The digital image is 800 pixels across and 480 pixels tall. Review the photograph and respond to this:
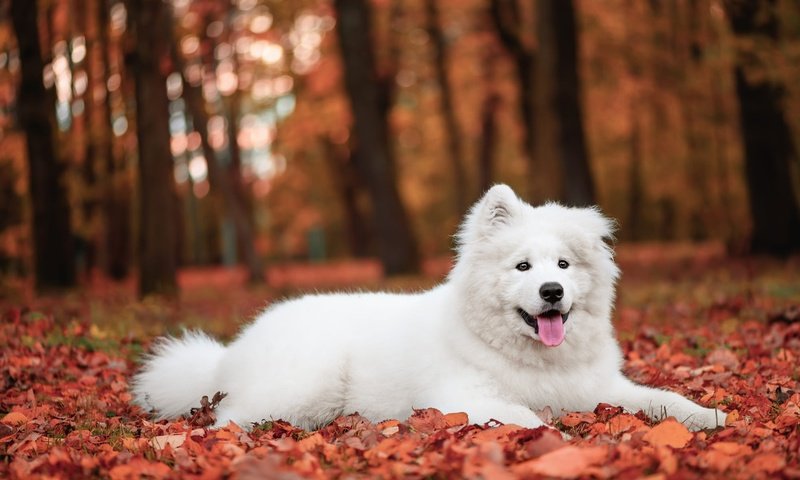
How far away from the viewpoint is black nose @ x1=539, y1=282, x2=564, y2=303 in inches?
176

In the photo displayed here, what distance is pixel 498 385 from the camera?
4.69 m

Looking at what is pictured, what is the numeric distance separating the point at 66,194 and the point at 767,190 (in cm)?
1241

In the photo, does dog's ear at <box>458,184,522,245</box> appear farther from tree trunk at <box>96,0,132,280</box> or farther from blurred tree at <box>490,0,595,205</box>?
tree trunk at <box>96,0,132,280</box>

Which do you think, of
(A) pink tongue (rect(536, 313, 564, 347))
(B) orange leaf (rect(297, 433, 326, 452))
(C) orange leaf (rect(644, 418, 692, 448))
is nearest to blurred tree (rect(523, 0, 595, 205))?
(A) pink tongue (rect(536, 313, 564, 347))

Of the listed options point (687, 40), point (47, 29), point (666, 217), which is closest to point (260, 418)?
point (47, 29)

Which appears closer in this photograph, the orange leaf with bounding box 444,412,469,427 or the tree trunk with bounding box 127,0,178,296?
the orange leaf with bounding box 444,412,469,427

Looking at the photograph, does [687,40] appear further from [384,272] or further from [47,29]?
[47,29]

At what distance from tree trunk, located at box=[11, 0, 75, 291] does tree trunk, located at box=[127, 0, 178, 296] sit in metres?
2.06

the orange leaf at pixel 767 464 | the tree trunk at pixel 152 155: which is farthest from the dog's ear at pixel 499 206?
the tree trunk at pixel 152 155

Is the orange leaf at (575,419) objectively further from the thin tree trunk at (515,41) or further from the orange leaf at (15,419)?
the thin tree trunk at (515,41)

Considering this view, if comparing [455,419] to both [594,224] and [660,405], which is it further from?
[594,224]

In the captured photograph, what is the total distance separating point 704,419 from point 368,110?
515 inches

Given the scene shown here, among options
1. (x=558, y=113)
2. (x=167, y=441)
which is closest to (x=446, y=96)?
(x=558, y=113)

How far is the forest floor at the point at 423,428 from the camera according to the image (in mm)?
3580
